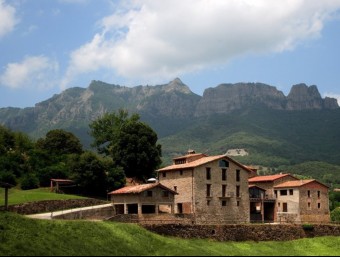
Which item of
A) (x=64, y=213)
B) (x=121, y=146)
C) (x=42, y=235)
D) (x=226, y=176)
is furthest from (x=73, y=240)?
(x=121, y=146)

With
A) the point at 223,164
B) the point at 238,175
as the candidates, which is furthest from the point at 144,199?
the point at 238,175

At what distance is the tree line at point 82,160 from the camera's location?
84938 mm

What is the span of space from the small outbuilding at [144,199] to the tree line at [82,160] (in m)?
13.7

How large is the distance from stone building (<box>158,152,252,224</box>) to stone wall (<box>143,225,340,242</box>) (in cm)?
742

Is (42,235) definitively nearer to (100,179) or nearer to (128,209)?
(128,209)

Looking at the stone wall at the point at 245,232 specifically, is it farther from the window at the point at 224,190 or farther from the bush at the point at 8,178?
the bush at the point at 8,178

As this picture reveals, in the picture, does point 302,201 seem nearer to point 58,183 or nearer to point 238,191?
point 238,191

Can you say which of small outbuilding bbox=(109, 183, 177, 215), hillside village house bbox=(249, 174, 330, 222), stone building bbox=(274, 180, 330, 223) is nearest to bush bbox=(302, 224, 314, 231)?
stone building bbox=(274, 180, 330, 223)

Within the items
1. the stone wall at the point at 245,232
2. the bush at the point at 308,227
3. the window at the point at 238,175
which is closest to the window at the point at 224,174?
the window at the point at 238,175

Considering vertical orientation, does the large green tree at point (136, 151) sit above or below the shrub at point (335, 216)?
above

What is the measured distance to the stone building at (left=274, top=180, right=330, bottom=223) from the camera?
84.7 metres

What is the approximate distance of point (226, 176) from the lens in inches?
3073

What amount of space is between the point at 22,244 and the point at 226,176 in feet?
135

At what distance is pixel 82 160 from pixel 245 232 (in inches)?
1295
